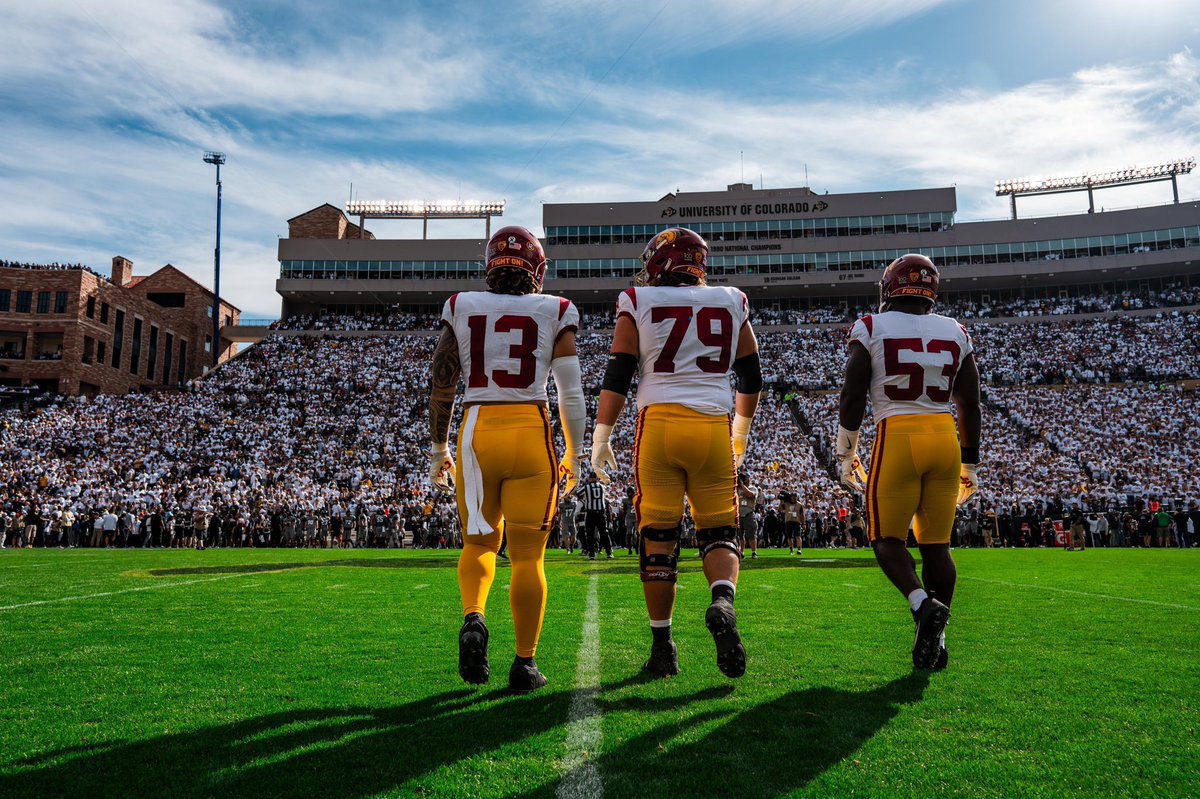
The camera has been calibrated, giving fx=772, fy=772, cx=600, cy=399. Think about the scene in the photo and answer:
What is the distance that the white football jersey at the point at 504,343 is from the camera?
3.98 meters

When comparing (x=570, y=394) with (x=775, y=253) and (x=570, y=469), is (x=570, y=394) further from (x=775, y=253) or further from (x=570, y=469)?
(x=775, y=253)

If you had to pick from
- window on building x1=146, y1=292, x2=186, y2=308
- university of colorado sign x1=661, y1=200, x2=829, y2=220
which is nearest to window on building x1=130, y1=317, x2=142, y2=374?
window on building x1=146, y1=292, x2=186, y2=308

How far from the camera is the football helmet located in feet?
13.9

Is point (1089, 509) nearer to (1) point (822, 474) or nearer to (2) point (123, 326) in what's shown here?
(1) point (822, 474)

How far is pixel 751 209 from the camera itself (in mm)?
55125

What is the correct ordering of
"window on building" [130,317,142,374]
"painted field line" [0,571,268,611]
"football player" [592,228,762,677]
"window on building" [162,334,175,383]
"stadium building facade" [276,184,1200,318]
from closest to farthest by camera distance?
1. "football player" [592,228,762,677]
2. "painted field line" [0,571,268,611]
3. "window on building" [130,317,142,374]
4. "stadium building facade" [276,184,1200,318]
5. "window on building" [162,334,175,383]

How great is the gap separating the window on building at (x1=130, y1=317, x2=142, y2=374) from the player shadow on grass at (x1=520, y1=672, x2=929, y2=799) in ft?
186

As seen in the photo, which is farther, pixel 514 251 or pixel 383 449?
pixel 383 449

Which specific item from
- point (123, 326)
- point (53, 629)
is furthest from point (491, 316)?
point (123, 326)

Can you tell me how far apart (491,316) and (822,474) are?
27.8 m

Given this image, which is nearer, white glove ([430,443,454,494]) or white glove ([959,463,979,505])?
white glove ([430,443,454,494])

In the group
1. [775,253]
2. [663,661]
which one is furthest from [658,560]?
[775,253]

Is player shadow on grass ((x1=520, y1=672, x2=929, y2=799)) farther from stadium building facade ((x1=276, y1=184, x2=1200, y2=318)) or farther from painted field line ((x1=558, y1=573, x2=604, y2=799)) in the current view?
stadium building facade ((x1=276, y1=184, x2=1200, y2=318))

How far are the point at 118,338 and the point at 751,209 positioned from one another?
43008 mm
